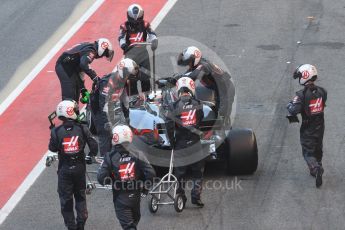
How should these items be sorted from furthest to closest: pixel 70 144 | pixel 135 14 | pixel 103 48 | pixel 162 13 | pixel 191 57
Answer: pixel 162 13 → pixel 135 14 → pixel 103 48 → pixel 191 57 → pixel 70 144

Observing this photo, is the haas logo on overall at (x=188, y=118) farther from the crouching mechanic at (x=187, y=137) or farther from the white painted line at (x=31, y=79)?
the white painted line at (x=31, y=79)

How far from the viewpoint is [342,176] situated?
48.7ft

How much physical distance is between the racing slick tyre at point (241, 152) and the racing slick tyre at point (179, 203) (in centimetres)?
131

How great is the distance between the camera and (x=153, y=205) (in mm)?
13750

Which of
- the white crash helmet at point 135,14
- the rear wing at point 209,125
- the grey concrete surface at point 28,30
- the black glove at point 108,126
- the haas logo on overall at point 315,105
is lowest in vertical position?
the grey concrete surface at point 28,30

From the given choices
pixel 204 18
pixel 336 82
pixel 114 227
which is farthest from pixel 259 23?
pixel 114 227

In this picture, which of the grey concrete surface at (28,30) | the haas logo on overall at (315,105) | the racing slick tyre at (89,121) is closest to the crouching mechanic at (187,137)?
the haas logo on overall at (315,105)

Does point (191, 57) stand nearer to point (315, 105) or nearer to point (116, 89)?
point (116, 89)

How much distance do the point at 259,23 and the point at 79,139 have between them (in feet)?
33.8

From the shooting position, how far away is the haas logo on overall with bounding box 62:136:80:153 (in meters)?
13.0

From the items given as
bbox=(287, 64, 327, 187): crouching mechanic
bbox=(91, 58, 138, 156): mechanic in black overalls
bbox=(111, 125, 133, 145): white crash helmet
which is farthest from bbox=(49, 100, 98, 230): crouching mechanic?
bbox=(287, 64, 327, 187): crouching mechanic

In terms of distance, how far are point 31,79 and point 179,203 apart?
7.39m

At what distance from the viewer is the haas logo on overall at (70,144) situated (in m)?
13.0

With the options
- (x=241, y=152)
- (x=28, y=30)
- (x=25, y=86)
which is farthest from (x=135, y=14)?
(x=28, y=30)
